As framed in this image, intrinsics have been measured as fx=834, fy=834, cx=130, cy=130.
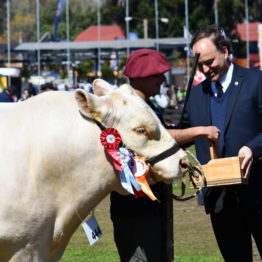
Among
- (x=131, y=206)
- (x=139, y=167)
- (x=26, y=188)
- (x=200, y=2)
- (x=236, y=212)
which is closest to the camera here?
(x=26, y=188)

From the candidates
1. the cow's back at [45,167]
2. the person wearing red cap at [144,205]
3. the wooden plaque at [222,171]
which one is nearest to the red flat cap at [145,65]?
the person wearing red cap at [144,205]

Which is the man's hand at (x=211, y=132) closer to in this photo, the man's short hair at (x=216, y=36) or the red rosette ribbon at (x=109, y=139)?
the man's short hair at (x=216, y=36)

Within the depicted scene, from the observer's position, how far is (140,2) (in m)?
69.4

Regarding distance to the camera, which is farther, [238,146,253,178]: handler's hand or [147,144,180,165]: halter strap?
[238,146,253,178]: handler's hand

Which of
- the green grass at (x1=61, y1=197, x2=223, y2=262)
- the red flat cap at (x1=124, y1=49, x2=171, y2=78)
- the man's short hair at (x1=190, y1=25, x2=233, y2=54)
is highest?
the man's short hair at (x1=190, y1=25, x2=233, y2=54)

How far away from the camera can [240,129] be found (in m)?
5.78

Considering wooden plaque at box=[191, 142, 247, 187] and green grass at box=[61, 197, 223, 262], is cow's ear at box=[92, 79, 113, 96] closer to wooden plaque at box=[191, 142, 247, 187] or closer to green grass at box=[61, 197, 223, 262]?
wooden plaque at box=[191, 142, 247, 187]

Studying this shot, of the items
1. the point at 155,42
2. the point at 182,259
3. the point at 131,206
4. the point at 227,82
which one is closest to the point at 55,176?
the point at 131,206

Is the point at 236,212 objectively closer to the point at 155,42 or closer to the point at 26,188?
the point at 26,188

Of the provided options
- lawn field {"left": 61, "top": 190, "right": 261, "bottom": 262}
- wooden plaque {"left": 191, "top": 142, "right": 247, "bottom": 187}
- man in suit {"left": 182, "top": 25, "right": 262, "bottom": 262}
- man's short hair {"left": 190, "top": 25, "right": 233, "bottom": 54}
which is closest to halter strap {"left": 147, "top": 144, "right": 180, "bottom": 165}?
wooden plaque {"left": 191, "top": 142, "right": 247, "bottom": 187}

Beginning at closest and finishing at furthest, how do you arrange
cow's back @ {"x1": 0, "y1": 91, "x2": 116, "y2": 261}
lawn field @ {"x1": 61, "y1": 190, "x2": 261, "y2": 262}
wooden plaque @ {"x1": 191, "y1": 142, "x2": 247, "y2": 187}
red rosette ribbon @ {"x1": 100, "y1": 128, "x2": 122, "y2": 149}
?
cow's back @ {"x1": 0, "y1": 91, "x2": 116, "y2": 261}, red rosette ribbon @ {"x1": 100, "y1": 128, "x2": 122, "y2": 149}, wooden plaque @ {"x1": 191, "y1": 142, "x2": 247, "y2": 187}, lawn field @ {"x1": 61, "y1": 190, "x2": 261, "y2": 262}

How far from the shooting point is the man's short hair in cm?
577

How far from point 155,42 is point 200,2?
69.7 ft

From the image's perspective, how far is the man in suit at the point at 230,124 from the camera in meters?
5.78
